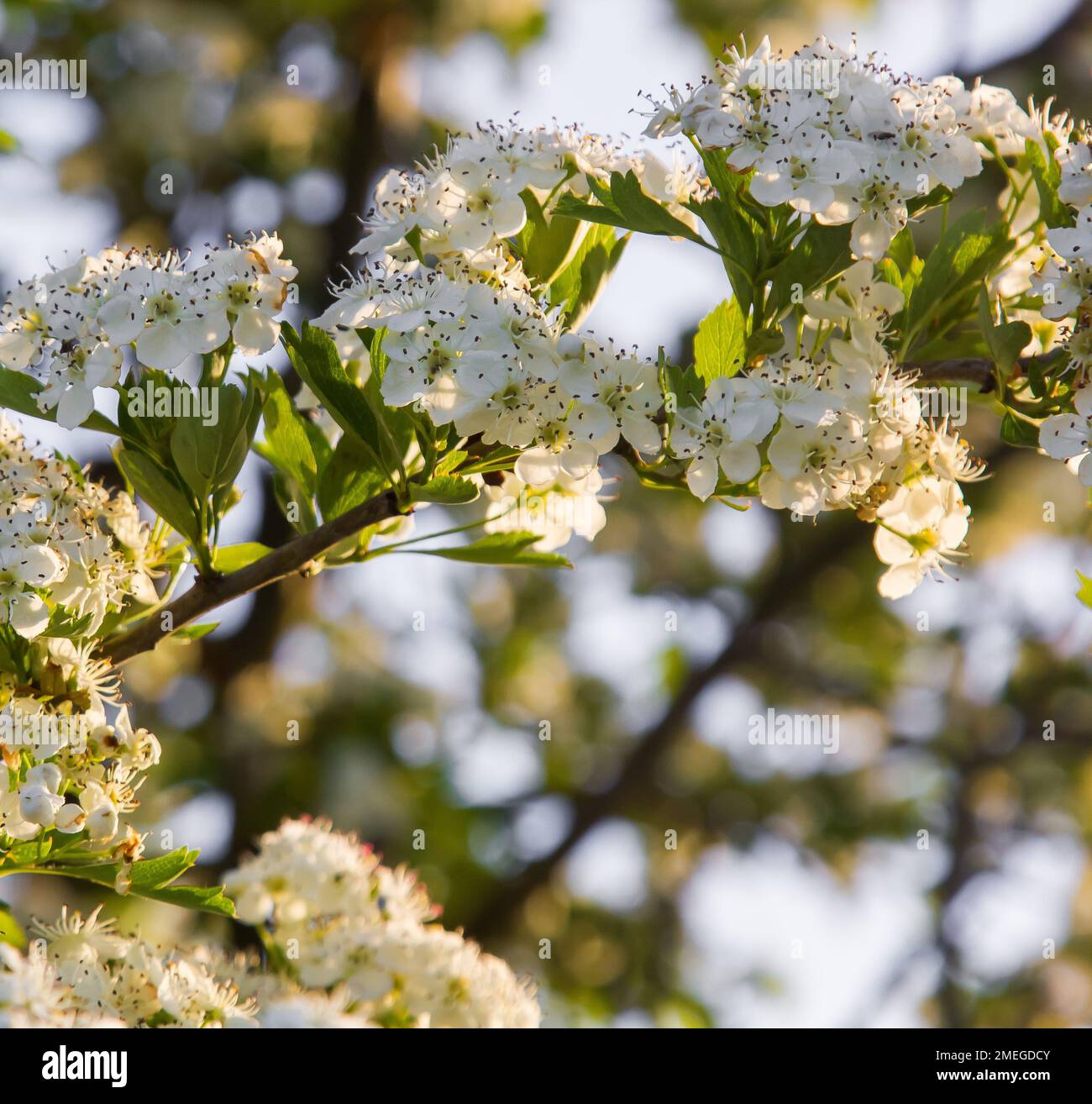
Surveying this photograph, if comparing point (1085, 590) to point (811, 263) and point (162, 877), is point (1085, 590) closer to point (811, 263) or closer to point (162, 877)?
point (811, 263)

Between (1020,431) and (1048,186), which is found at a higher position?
(1048,186)

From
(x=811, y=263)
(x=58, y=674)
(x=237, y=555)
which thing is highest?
(x=811, y=263)

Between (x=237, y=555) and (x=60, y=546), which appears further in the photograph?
(x=237, y=555)

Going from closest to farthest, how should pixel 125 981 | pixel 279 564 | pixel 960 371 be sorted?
pixel 279 564, pixel 960 371, pixel 125 981

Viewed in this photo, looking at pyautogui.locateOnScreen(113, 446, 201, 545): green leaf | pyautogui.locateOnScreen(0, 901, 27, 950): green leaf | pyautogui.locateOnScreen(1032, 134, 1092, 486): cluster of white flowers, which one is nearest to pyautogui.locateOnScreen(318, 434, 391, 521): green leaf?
pyautogui.locateOnScreen(113, 446, 201, 545): green leaf

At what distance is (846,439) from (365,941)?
3.17 feet

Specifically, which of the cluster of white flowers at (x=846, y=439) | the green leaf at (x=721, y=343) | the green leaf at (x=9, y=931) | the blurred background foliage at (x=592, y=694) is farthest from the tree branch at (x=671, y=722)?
the green leaf at (x=721, y=343)

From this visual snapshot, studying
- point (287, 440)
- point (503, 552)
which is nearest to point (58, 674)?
point (287, 440)

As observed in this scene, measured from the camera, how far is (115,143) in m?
4.88

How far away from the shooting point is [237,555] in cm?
130

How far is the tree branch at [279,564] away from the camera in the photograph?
1.13 m

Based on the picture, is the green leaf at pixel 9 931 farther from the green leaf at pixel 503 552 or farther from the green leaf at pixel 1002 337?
the green leaf at pixel 1002 337

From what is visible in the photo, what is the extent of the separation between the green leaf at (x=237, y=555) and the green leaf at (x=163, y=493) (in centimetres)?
11
